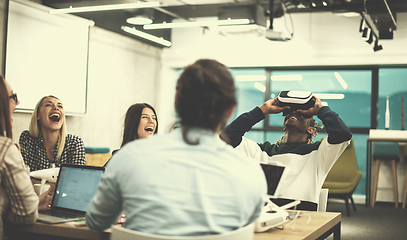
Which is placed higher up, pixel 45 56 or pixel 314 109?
pixel 45 56

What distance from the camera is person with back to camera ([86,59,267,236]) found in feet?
3.66

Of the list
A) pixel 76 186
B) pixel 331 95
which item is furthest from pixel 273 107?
pixel 331 95

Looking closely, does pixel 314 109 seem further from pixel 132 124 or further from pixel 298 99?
pixel 132 124

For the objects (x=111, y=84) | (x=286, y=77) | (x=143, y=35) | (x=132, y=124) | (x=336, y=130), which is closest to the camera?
(x=336, y=130)

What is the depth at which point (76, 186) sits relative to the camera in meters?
1.85

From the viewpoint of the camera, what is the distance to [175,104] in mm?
1190

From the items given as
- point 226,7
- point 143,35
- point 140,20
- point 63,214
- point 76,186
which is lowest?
point 63,214

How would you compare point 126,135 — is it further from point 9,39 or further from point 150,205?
point 9,39

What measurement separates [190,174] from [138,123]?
68.7 inches

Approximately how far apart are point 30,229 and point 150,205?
750 millimetres

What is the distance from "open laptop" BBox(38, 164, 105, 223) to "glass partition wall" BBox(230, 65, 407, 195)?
5.44 meters

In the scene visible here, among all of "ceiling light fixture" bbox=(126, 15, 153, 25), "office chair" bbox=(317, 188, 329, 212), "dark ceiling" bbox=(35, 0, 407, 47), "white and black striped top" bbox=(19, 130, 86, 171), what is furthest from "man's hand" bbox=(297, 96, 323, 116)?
"ceiling light fixture" bbox=(126, 15, 153, 25)

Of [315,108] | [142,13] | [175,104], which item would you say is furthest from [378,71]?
[175,104]

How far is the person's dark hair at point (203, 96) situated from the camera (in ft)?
3.76
